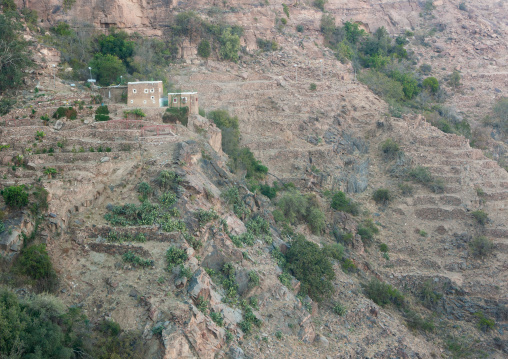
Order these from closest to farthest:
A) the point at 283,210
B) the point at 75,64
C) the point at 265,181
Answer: the point at 283,210 → the point at 265,181 → the point at 75,64

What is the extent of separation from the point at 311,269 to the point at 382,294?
5158 millimetres

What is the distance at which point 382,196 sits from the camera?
36.2 meters

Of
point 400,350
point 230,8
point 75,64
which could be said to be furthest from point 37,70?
point 400,350

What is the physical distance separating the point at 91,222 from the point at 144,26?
31.1m

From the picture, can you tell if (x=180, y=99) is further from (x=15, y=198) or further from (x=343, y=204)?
(x=15, y=198)

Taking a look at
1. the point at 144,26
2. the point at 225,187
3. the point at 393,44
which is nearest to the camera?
the point at 225,187

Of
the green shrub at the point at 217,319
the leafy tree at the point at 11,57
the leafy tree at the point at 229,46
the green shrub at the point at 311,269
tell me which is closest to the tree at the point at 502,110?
the leafy tree at the point at 229,46

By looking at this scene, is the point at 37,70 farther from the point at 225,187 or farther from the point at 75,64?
the point at 225,187

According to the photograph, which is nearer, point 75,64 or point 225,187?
point 225,187

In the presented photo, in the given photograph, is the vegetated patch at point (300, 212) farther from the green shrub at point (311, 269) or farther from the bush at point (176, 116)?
the bush at point (176, 116)

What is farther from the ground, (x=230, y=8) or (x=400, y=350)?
(x=230, y=8)

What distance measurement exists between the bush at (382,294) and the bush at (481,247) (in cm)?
625

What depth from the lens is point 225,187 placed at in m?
28.4

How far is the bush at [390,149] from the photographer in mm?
38750
